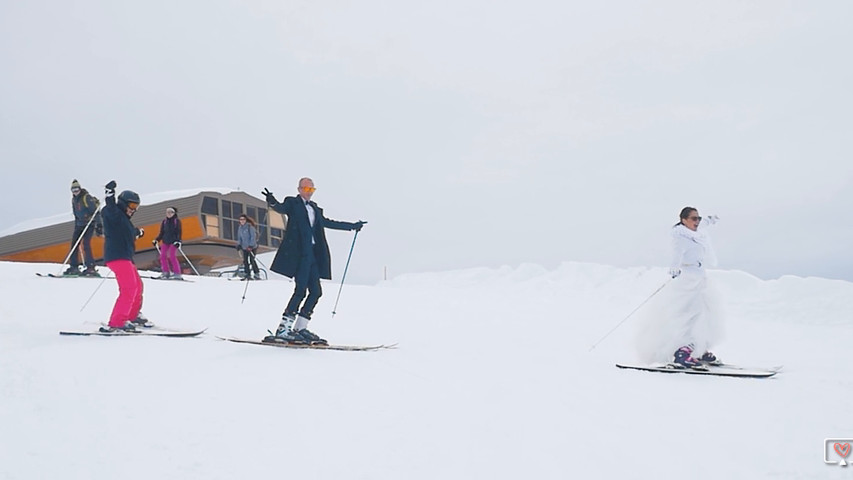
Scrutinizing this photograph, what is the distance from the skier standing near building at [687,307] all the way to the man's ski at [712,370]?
0.82 ft

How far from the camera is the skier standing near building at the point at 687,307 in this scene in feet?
22.2

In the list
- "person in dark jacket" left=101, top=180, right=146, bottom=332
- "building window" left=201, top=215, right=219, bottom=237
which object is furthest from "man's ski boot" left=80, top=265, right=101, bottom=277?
"building window" left=201, top=215, right=219, bottom=237

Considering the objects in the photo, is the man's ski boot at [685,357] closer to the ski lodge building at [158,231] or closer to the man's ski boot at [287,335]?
the man's ski boot at [287,335]

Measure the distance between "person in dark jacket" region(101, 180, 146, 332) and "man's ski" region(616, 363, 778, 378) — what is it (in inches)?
241

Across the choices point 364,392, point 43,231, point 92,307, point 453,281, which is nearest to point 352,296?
point 92,307

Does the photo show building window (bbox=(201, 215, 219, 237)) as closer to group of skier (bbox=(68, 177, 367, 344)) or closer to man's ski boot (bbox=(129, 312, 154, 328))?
group of skier (bbox=(68, 177, 367, 344))

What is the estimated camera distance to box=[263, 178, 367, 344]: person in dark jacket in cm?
670

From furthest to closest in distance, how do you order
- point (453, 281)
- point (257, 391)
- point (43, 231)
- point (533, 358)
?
Result: point (453, 281), point (43, 231), point (533, 358), point (257, 391)

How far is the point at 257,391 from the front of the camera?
4.47 meters

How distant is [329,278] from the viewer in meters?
6.96

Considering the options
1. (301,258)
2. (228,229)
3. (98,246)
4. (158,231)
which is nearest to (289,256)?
(301,258)

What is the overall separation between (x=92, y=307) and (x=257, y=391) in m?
6.70

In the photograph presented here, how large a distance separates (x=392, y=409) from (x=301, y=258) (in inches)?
119

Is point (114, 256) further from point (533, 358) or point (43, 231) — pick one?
point (43, 231)
